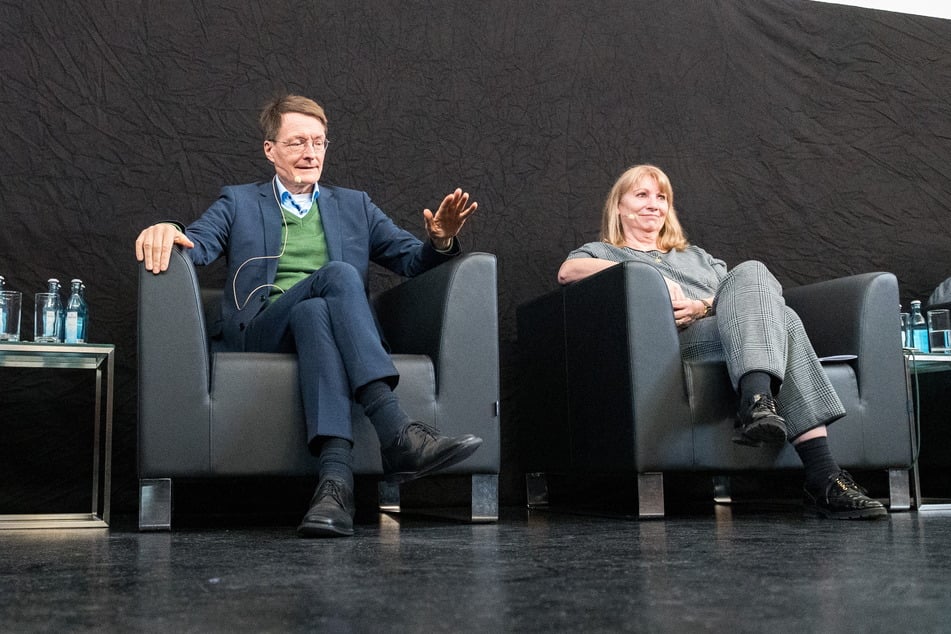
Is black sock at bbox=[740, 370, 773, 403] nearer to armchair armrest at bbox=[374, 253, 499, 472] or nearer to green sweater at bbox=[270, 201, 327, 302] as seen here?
A: armchair armrest at bbox=[374, 253, 499, 472]

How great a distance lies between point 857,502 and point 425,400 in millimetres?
1028

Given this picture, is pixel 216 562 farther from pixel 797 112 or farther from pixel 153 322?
pixel 797 112

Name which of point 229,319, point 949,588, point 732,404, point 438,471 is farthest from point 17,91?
point 949,588

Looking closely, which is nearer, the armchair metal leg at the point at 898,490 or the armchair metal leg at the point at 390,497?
the armchair metal leg at the point at 898,490

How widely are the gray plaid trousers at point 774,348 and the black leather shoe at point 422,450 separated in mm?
747

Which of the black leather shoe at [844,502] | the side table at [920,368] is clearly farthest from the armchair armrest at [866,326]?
the black leather shoe at [844,502]

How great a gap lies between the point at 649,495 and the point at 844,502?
455mm

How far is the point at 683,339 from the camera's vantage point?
2.65 metres

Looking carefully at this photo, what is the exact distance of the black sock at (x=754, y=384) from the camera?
7.25ft

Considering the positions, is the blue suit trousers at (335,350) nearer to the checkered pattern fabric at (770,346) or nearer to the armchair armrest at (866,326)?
the checkered pattern fabric at (770,346)

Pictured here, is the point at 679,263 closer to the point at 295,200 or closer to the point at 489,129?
the point at 489,129

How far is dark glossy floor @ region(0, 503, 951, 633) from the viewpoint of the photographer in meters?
0.91

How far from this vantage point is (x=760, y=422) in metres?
2.11

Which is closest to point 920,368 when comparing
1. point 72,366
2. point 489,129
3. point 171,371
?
point 489,129
